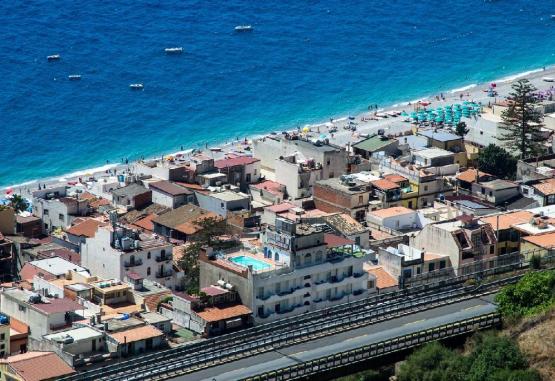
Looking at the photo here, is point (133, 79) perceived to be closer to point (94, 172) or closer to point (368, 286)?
point (94, 172)

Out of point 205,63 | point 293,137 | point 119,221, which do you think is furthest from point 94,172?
point 205,63

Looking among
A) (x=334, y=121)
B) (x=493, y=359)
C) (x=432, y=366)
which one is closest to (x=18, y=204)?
(x=432, y=366)

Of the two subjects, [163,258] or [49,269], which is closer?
[49,269]

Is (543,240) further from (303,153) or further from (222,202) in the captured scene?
(303,153)

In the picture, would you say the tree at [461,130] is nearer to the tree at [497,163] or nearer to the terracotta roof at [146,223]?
the tree at [497,163]

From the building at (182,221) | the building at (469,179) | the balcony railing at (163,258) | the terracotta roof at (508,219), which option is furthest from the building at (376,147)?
the balcony railing at (163,258)

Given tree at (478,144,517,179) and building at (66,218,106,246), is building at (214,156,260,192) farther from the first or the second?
tree at (478,144,517,179)
